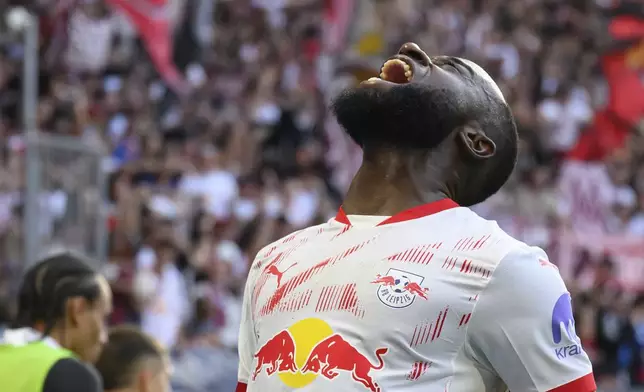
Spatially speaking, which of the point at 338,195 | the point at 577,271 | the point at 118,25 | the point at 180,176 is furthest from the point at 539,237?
the point at 118,25

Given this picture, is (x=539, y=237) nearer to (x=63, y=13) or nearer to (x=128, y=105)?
(x=128, y=105)

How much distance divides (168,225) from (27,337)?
24.2 feet

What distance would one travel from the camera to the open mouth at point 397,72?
76.7 inches

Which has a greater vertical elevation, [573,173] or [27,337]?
[27,337]

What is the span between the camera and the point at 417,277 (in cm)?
184

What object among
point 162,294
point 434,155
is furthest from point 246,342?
point 162,294

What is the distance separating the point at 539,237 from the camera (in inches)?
530

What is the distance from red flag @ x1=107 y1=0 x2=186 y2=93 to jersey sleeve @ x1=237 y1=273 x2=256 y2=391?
412 inches

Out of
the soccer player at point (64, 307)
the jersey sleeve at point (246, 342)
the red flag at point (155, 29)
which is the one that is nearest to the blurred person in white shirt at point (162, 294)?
the red flag at point (155, 29)

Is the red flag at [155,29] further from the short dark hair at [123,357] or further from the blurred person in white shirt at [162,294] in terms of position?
the short dark hair at [123,357]

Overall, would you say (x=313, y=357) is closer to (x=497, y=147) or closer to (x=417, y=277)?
(x=417, y=277)

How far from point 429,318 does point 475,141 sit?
0.32 m

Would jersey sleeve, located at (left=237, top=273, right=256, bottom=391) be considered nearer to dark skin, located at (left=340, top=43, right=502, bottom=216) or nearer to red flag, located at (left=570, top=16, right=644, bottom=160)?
dark skin, located at (left=340, top=43, right=502, bottom=216)

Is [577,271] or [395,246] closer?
[395,246]
